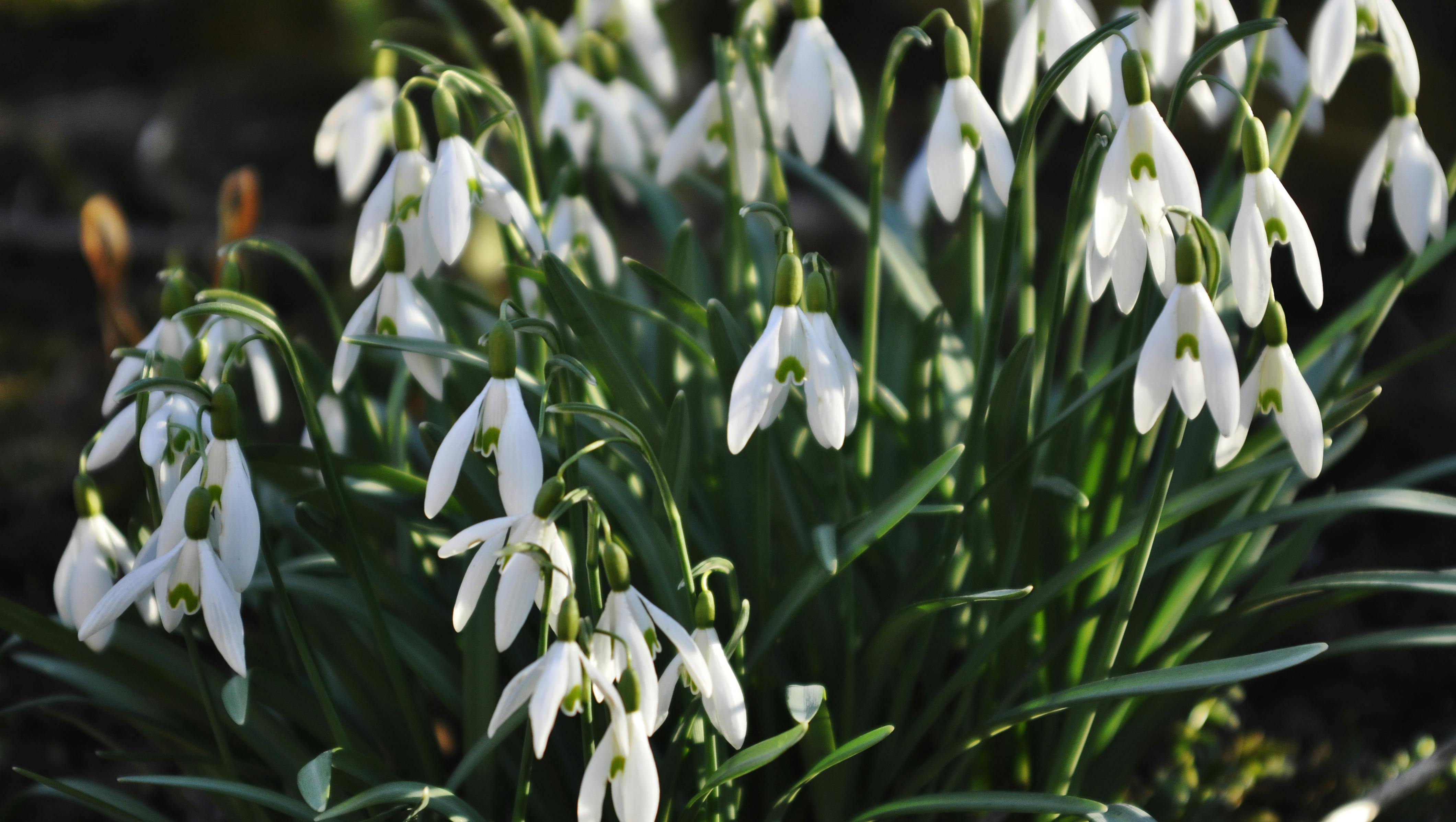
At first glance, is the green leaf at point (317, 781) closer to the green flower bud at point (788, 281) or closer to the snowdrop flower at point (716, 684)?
the snowdrop flower at point (716, 684)

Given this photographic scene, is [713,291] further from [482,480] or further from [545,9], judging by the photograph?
[545,9]

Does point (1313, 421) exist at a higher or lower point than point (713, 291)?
higher

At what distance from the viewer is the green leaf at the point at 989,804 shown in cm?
86

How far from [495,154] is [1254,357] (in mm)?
2365

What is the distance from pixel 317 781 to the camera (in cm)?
80

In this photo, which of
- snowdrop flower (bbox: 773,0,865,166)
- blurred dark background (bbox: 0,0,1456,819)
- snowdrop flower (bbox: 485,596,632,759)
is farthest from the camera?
blurred dark background (bbox: 0,0,1456,819)

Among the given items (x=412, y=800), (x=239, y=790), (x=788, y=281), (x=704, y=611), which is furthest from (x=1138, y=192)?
(x=239, y=790)

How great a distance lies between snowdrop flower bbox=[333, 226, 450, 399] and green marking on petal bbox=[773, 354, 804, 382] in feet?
1.12

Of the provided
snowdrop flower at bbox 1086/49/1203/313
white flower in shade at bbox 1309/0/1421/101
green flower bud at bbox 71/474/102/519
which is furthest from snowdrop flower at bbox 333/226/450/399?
white flower in shade at bbox 1309/0/1421/101

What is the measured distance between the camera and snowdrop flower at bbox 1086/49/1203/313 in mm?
776

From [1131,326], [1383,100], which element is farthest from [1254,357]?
[1383,100]

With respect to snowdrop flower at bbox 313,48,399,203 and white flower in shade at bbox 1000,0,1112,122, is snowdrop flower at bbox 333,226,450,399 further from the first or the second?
white flower in shade at bbox 1000,0,1112,122

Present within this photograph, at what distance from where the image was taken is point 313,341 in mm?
2740

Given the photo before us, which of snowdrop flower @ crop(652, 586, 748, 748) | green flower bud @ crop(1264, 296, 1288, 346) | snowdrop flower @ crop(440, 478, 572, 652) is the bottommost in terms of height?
snowdrop flower @ crop(652, 586, 748, 748)
